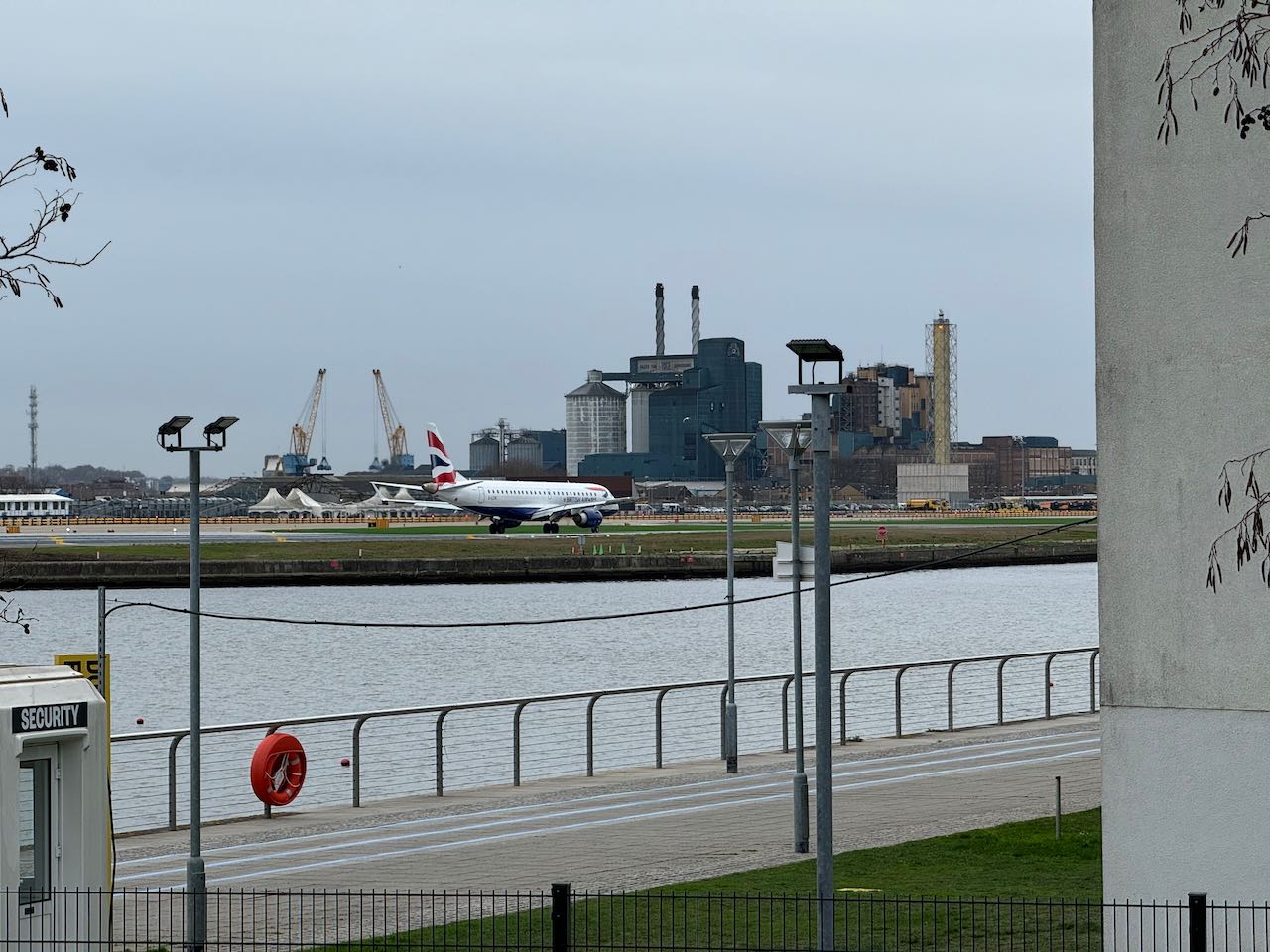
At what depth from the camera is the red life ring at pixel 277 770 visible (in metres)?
23.8

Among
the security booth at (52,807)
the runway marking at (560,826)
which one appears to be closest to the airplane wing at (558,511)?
the runway marking at (560,826)

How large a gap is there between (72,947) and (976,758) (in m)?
18.8

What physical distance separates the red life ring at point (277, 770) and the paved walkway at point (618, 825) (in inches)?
14.7

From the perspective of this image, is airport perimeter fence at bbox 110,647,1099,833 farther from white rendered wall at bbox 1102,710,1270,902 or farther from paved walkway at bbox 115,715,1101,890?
white rendered wall at bbox 1102,710,1270,902

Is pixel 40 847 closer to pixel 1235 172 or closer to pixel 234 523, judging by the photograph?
pixel 1235 172

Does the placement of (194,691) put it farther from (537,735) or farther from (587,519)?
(587,519)

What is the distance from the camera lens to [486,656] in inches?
2768

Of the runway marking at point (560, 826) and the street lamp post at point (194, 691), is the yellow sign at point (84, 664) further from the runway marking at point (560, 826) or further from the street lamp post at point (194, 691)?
the runway marking at point (560, 826)

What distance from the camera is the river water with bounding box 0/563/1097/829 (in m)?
37.6

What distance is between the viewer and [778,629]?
91.6 m

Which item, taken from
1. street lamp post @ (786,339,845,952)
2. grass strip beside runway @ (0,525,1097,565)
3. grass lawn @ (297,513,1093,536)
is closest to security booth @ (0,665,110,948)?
street lamp post @ (786,339,845,952)

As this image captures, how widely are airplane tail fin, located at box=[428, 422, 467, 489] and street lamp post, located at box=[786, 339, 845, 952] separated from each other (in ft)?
432

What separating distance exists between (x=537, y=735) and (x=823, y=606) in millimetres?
29477

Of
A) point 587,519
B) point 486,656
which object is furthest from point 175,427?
point 587,519
